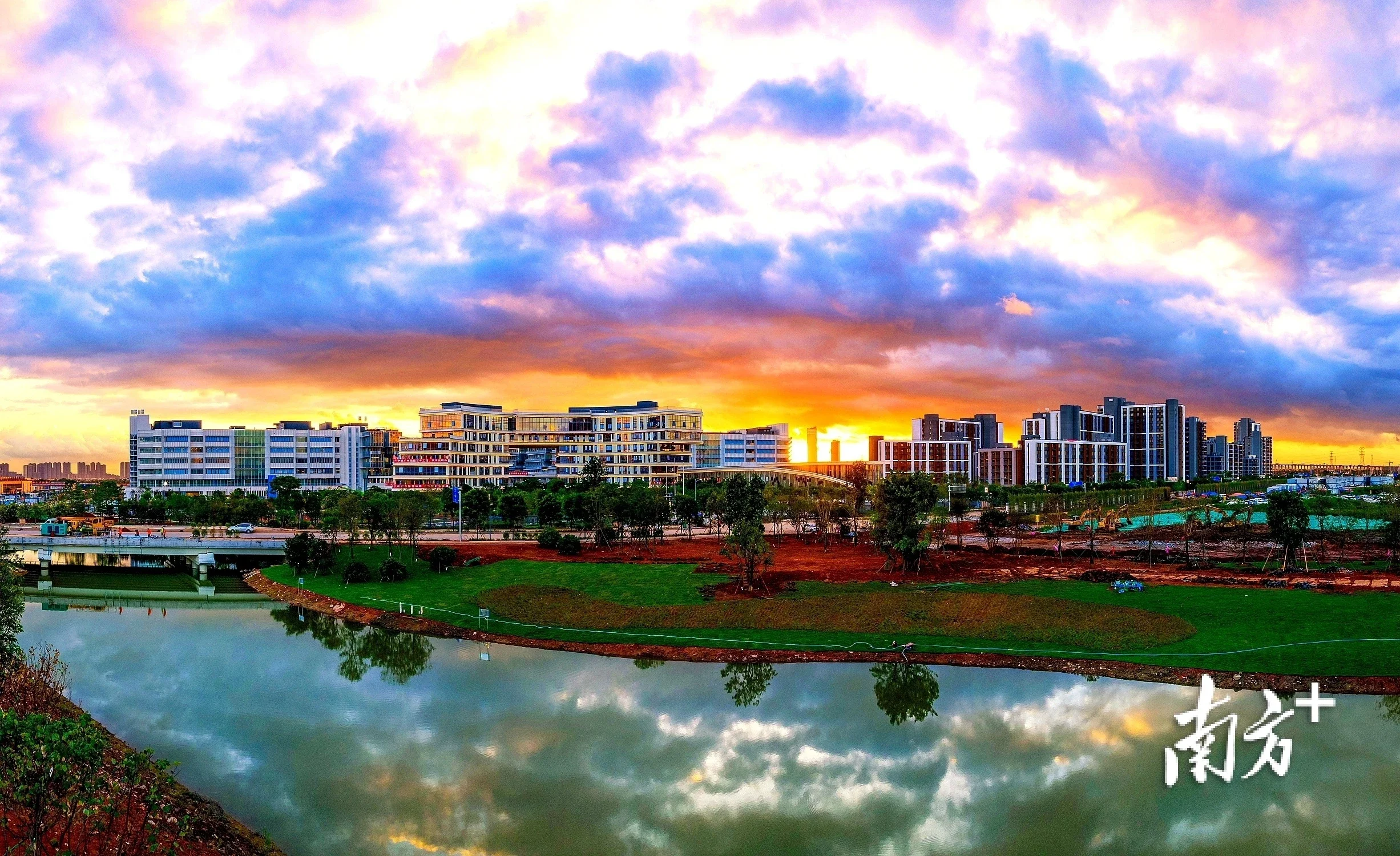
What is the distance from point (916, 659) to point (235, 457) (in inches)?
4393

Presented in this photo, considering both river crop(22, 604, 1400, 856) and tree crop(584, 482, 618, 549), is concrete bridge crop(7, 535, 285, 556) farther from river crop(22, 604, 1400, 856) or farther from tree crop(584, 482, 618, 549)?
river crop(22, 604, 1400, 856)

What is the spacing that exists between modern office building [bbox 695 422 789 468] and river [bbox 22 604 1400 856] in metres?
91.9

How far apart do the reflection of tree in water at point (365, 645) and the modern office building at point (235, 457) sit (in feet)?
255

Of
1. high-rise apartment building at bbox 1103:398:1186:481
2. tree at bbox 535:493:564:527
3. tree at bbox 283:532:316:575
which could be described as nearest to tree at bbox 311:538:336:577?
tree at bbox 283:532:316:575

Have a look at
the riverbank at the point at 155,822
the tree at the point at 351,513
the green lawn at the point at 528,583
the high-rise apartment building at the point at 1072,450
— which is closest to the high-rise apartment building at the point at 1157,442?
the high-rise apartment building at the point at 1072,450

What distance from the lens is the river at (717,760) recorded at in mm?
17234

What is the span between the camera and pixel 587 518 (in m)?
60.2

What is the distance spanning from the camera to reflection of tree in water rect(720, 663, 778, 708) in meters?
26.3

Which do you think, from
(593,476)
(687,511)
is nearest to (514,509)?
(687,511)

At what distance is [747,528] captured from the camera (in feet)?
130

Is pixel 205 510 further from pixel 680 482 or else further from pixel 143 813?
pixel 143 813

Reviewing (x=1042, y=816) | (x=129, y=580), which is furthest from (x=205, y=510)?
Answer: (x=1042, y=816)

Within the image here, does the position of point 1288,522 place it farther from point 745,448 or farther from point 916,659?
Answer: point 745,448

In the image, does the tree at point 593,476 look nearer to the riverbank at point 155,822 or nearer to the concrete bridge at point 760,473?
the concrete bridge at point 760,473
